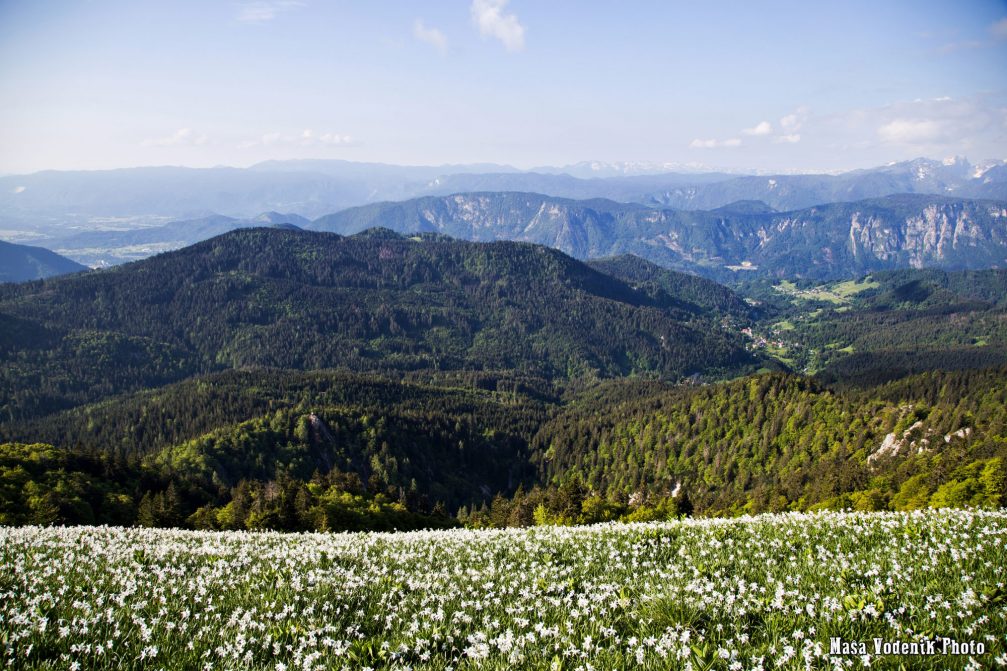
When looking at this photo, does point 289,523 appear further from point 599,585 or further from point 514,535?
point 599,585

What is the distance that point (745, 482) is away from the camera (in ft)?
510

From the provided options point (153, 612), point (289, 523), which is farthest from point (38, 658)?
point (289, 523)

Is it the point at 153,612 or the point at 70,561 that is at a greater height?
the point at 153,612

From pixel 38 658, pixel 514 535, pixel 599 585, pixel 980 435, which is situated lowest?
pixel 980 435

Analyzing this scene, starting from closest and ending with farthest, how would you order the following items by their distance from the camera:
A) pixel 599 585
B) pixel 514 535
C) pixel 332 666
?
pixel 332 666 → pixel 599 585 → pixel 514 535

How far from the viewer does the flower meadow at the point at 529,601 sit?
9.74 metres

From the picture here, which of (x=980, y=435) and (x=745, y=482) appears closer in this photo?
(x=980, y=435)

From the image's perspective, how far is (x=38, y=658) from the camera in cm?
977

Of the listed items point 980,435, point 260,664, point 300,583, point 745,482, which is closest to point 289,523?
point 300,583

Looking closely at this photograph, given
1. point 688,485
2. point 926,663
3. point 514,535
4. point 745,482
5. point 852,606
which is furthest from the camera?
point 688,485

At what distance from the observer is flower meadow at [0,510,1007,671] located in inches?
384

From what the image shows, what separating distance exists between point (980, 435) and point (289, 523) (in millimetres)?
122585

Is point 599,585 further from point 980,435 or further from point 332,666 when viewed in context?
point 980,435

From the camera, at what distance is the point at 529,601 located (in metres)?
12.8
